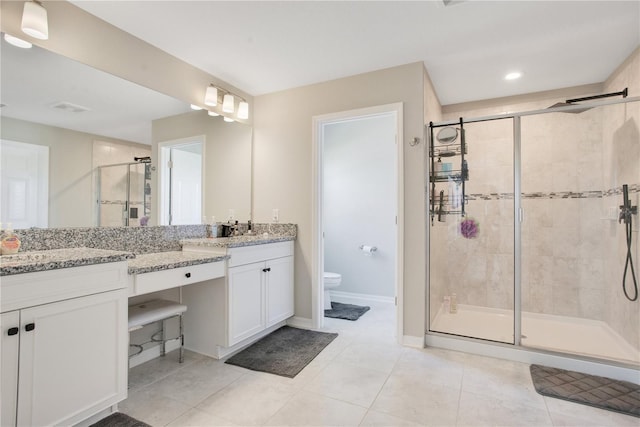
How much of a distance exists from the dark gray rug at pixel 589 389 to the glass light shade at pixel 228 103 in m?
3.35

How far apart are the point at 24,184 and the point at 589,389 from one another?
146 inches

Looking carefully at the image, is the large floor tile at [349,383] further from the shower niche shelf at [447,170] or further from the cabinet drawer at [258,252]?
the shower niche shelf at [447,170]

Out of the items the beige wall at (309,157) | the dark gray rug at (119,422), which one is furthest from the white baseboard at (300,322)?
the dark gray rug at (119,422)

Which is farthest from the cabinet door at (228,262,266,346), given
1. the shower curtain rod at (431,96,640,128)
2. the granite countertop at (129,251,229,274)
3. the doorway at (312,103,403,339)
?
the shower curtain rod at (431,96,640,128)

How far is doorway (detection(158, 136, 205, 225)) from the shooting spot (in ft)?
8.71

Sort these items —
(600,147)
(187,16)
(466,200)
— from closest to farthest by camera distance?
(187,16) < (600,147) < (466,200)

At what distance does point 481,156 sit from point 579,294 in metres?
1.67

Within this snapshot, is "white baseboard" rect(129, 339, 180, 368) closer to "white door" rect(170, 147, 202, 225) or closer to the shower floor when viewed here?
"white door" rect(170, 147, 202, 225)

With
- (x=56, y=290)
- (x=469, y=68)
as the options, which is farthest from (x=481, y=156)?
(x=56, y=290)

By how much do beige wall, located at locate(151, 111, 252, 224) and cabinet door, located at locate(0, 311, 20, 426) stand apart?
168cm

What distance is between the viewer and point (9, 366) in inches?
52.6

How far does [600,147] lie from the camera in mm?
2980

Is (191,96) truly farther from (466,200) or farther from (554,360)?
(554,360)

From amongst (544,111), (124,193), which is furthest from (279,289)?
(544,111)
